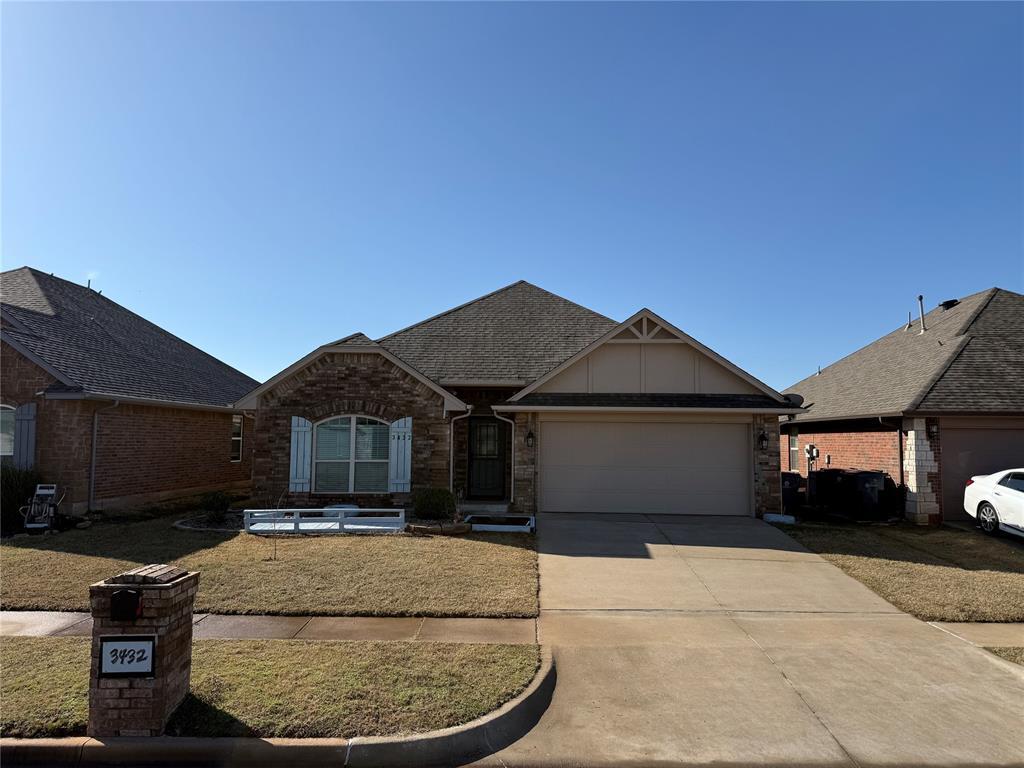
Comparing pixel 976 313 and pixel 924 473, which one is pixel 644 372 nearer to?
pixel 924 473

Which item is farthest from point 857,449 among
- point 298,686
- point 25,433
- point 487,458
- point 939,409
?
point 25,433

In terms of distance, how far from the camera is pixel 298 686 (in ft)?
15.1

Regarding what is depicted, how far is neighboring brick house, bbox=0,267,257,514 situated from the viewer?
503 inches

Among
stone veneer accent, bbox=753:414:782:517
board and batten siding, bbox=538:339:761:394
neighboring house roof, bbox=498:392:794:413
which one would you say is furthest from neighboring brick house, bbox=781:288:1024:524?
board and batten siding, bbox=538:339:761:394

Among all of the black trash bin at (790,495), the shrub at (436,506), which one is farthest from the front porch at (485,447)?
the black trash bin at (790,495)

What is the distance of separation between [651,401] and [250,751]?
1094 centimetres

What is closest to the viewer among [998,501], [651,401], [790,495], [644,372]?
[998,501]

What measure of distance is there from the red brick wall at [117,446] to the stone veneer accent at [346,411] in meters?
3.60

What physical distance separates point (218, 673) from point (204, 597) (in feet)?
8.28

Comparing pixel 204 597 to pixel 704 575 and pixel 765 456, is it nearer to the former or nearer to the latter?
pixel 704 575

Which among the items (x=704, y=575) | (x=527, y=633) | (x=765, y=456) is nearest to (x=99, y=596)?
(x=527, y=633)

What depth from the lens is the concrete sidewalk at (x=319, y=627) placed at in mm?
5844

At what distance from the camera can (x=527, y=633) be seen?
19.8 feet

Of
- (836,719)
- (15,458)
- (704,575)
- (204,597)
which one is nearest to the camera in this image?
(836,719)
